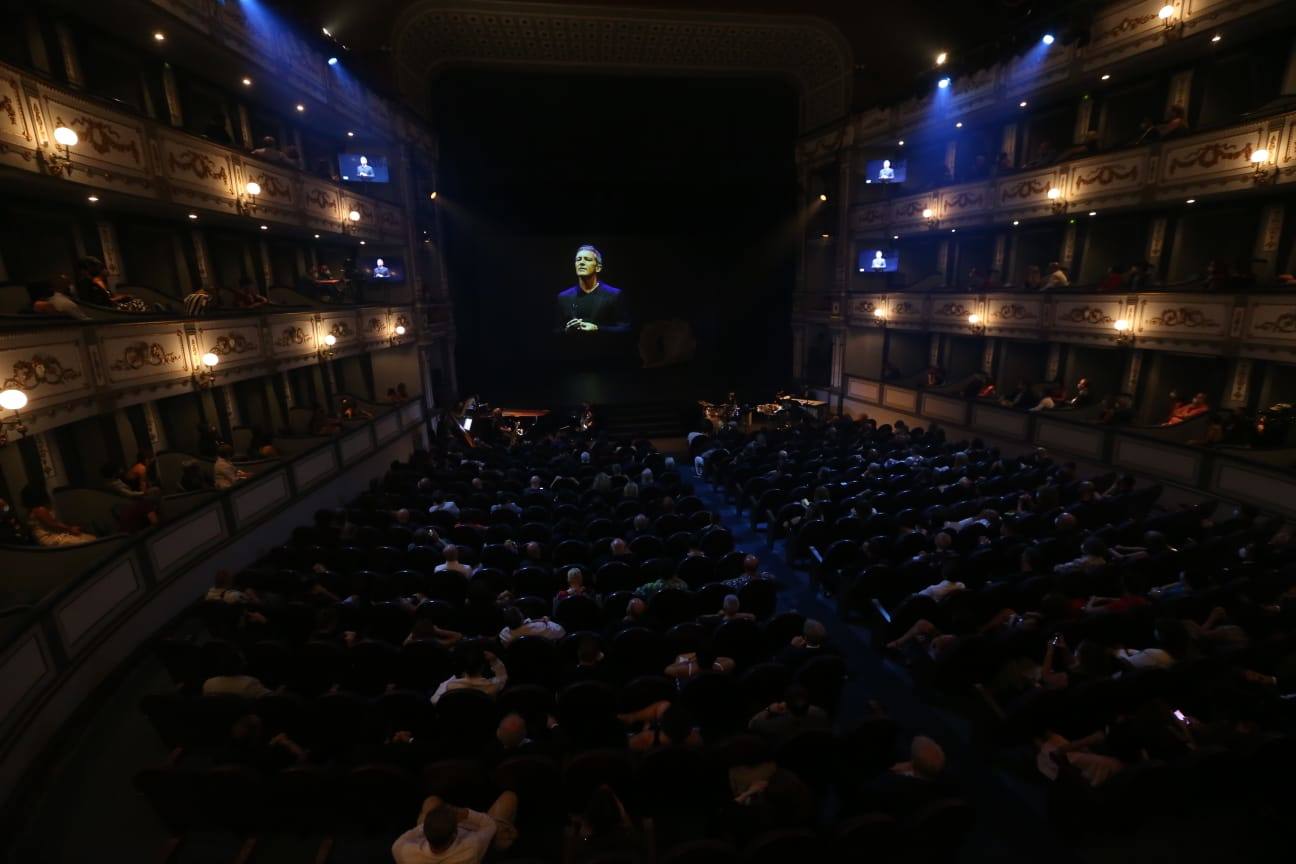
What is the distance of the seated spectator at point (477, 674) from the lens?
5215mm

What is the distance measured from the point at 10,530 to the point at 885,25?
22.6 meters

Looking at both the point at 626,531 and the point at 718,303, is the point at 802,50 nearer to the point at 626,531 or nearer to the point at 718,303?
the point at 718,303

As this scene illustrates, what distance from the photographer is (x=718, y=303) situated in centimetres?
2352

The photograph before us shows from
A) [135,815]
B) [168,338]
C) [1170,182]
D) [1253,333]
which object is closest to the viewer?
[135,815]

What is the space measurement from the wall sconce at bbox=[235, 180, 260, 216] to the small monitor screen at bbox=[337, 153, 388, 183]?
218 inches

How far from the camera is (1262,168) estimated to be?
33.4 feet

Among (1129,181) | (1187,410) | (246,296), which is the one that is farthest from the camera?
(1129,181)

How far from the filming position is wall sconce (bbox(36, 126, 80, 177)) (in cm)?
720

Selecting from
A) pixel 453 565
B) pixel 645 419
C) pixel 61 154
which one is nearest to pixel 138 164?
pixel 61 154

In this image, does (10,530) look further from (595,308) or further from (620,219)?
(620,219)

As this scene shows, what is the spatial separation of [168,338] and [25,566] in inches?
148

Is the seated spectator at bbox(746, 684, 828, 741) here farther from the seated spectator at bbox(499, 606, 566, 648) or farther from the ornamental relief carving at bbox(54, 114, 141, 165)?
the ornamental relief carving at bbox(54, 114, 141, 165)

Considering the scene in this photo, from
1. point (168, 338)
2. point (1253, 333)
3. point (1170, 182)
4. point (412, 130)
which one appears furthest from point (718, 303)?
point (168, 338)

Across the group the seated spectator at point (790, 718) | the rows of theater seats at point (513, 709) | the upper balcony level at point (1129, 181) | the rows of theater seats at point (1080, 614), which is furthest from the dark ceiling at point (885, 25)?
the seated spectator at point (790, 718)
